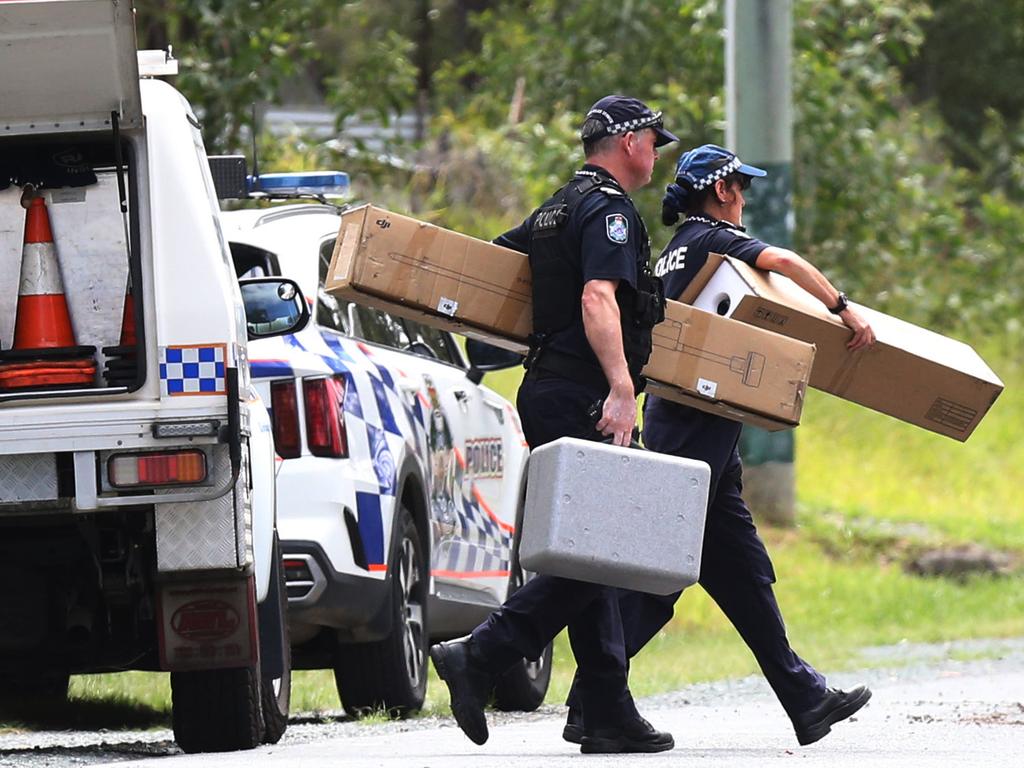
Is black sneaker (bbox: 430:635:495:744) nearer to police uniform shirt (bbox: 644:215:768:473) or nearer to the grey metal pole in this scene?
police uniform shirt (bbox: 644:215:768:473)

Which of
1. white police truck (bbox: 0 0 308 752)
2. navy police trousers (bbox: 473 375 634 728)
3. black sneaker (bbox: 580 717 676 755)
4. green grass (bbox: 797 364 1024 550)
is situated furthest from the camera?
green grass (bbox: 797 364 1024 550)

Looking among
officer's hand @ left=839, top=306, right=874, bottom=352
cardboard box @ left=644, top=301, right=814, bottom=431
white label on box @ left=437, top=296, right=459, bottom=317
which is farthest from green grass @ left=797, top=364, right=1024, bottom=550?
white label on box @ left=437, top=296, right=459, bottom=317

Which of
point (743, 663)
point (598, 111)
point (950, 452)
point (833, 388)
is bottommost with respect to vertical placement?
point (950, 452)

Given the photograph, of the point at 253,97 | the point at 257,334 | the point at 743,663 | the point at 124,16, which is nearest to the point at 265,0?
the point at 253,97

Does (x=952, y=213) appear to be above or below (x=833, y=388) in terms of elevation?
below

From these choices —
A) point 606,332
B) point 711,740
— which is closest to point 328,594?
point 711,740

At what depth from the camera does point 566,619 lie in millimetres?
6648

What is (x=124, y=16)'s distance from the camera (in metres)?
6.05

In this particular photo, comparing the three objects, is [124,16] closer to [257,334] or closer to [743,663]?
[257,334]

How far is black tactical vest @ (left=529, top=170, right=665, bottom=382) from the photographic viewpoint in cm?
665

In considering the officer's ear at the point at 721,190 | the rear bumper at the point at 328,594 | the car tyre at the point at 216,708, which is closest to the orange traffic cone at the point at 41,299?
the car tyre at the point at 216,708

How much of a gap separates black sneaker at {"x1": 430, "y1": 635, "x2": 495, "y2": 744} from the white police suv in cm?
107

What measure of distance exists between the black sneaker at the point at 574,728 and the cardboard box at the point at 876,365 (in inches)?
50.1

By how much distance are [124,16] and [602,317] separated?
155 centimetres
